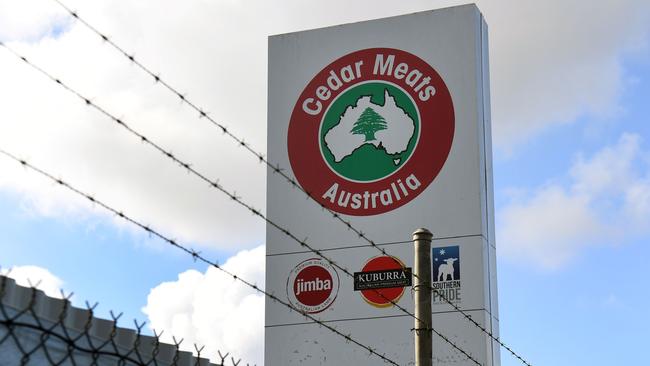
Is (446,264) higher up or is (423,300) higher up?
(446,264)

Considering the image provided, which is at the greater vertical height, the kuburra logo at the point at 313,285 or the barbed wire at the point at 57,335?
the kuburra logo at the point at 313,285

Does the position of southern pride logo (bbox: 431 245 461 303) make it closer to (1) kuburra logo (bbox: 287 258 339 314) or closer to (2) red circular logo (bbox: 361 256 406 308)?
(2) red circular logo (bbox: 361 256 406 308)

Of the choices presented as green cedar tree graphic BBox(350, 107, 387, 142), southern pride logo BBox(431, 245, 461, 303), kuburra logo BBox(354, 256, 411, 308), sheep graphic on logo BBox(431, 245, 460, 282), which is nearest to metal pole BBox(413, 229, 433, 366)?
southern pride logo BBox(431, 245, 461, 303)

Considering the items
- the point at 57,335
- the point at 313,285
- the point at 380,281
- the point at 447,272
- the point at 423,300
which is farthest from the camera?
the point at 313,285

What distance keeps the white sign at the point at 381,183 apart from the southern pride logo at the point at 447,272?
0.03 metres

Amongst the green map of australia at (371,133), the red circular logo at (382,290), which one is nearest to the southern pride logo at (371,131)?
the green map of australia at (371,133)

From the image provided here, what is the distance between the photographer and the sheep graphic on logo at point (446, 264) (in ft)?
80.2

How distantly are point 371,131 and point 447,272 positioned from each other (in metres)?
3.88

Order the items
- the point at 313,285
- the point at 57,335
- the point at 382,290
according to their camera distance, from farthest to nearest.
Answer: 1. the point at 313,285
2. the point at 382,290
3. the point at 57,335

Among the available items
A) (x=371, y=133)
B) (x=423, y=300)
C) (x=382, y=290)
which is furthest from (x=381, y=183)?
(x=423, y=300)

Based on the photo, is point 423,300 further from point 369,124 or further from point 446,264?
point 369,124

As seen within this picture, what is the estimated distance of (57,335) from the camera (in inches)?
243

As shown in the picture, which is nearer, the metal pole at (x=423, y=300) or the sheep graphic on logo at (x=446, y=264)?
the metal pole at (x=423, y=300)

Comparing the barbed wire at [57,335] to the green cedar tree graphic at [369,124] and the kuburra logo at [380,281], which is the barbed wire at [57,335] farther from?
the green cedar tree graphic at [369,124]
